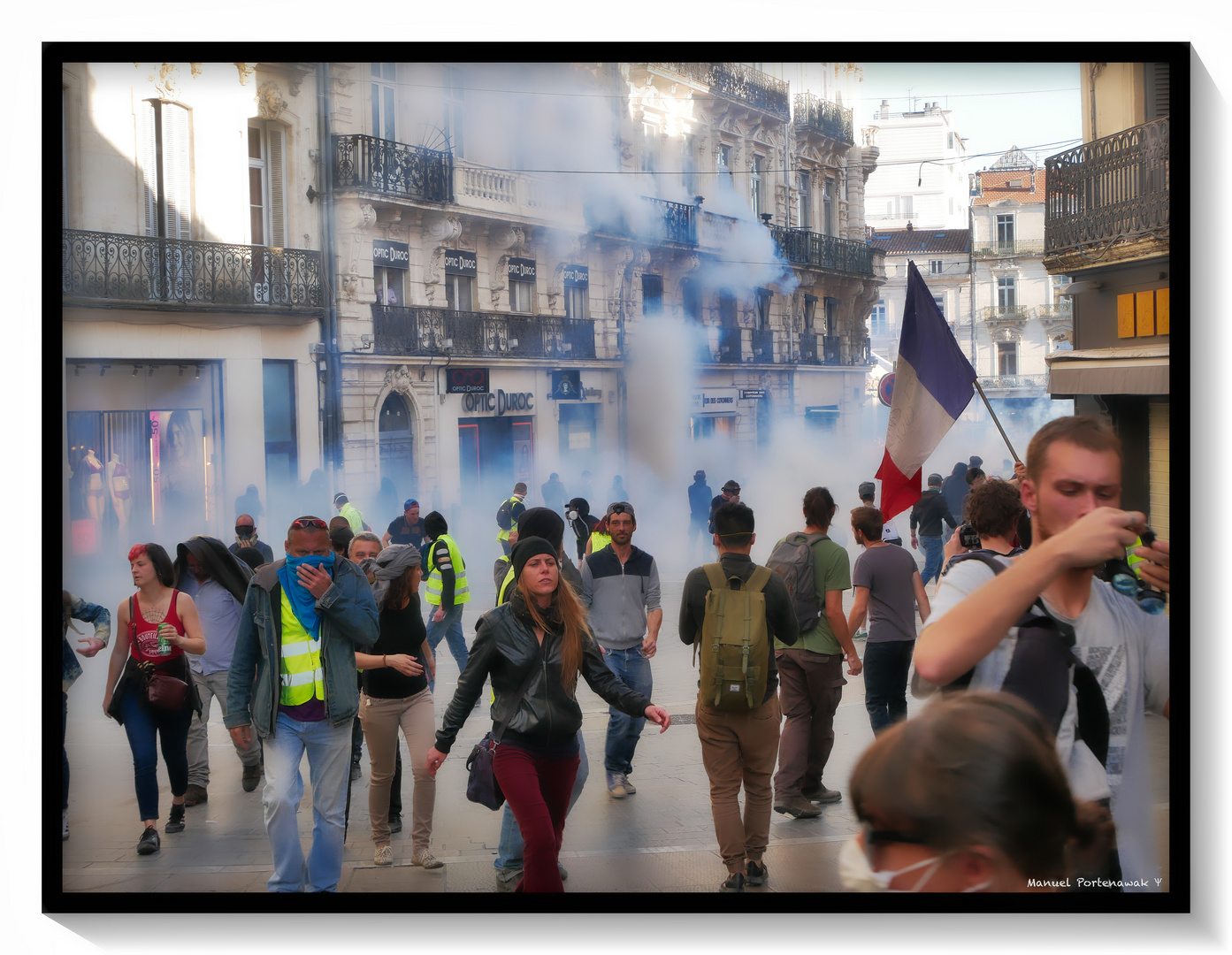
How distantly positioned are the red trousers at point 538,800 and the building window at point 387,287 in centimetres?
446

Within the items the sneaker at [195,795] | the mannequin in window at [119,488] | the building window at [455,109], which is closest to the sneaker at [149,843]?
the sneaker at [195,795]

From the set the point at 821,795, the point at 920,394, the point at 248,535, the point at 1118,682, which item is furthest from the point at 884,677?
the point at 248,535

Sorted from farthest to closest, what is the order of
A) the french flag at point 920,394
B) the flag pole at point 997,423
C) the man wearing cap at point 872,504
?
1. the man wearing cap at point 872,504
2. the french flag at point 920,394
3. the flag pole at point 997,423

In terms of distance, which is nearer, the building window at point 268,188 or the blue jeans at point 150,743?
the blue jeans at point 150,743

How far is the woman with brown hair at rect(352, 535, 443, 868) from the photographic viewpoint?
480 cm

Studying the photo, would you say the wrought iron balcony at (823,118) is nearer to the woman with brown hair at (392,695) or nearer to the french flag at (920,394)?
the french flag at (920,394)

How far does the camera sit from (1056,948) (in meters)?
4.04

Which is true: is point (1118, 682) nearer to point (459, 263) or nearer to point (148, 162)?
point (148, 162)

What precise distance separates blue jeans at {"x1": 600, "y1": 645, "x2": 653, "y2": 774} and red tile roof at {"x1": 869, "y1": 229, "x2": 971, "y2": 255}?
288 cm

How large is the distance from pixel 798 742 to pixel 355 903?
2231mm

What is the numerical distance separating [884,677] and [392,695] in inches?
94.6

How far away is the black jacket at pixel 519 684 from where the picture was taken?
13.3 ft

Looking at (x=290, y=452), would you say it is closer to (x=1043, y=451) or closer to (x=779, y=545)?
(x=779, y=545)

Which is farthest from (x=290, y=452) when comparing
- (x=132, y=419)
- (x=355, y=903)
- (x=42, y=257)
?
(x=355, y=903)
